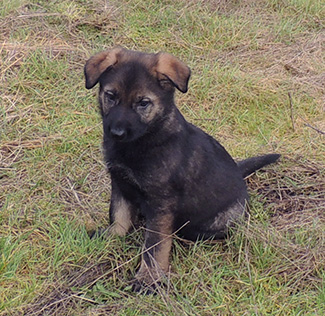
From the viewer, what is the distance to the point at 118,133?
131 inches

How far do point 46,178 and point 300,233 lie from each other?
1.93 metres

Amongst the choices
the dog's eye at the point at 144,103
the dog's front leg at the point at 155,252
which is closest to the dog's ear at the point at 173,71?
the dog's eye at the point at 144,103

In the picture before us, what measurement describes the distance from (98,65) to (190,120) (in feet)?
6.47

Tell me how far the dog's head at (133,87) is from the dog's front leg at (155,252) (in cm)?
57

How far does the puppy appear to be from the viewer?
3422mm

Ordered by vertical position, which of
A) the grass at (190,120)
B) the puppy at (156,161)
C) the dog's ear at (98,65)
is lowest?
the grass at (190,120)

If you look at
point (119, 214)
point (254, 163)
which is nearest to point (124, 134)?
point (119, 214)

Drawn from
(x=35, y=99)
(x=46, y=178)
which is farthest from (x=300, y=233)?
(x=35, y=99)

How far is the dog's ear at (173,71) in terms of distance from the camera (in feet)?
11.3

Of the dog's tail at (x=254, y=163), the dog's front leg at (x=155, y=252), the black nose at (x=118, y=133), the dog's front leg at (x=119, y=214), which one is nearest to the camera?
the black nose at (x=118, y=133)

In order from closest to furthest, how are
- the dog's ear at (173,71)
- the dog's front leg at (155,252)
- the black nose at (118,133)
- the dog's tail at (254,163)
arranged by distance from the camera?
the black nose at (118,133) → the dog's ear at (173,71) → the dog's front leg at (155,252) → the dog's tail at (254,163)

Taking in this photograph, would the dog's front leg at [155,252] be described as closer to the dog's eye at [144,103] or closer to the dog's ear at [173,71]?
the dog's eye at [144,103]

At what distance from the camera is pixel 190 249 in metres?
3.86

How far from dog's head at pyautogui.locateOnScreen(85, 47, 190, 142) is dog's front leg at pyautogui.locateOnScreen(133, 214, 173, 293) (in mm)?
567
